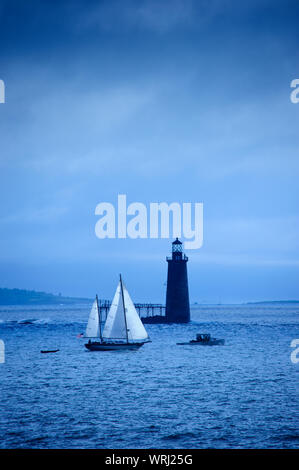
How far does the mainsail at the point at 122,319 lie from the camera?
2074 inches

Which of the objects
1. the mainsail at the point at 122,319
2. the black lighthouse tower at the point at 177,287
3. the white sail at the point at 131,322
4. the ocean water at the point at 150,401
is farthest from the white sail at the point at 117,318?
the black lighthouse tower at the point at 177,287

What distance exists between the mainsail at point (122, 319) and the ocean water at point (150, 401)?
→ 7.79ft

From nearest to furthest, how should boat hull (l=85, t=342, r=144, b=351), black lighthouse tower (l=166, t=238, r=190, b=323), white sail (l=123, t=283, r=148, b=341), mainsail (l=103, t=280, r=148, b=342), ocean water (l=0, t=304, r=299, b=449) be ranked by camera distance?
1. ocean water (l=0, t=304, r=299, b=449)
2. mainsail (l=103, t=280, r=148, b=342)
3. white sail (l=123, t=283, r=148, b=341)
4. boat hull (l=85, t=342, r=144, b=351)
5. black lighthouse tower (l=166, t=238, r=190, b=323)

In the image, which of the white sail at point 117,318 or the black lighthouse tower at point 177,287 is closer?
the white sail at point 117,318

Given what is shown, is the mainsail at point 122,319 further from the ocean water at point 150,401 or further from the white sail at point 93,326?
the white sail at point 93,326

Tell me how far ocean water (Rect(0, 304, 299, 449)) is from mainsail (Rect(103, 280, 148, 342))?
2374 millimetres

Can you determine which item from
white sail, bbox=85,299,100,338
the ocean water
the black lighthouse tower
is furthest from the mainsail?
the black lighthouse tower

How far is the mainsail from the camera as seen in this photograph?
52.7 metres

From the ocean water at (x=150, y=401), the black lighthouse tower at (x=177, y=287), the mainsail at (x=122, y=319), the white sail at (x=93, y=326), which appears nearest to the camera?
the ocean water at (x=150, y=401)

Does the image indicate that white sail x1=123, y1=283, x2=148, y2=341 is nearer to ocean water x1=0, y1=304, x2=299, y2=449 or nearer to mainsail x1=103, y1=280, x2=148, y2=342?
mainsail x1=103, y1=280, x2=148, y2=342

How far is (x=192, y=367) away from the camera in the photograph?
45.0 meters

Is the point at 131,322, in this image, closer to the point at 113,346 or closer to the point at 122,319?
the point at 122,319

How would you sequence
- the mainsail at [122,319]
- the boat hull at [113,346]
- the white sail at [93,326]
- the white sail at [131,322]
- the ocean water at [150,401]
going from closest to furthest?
the ocean water at [150,401], the mainsail at [122,319], the white sail at [131,322], the boat hull at [113,346], the white sail at [93,326]

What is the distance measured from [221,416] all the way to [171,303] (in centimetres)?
7438
